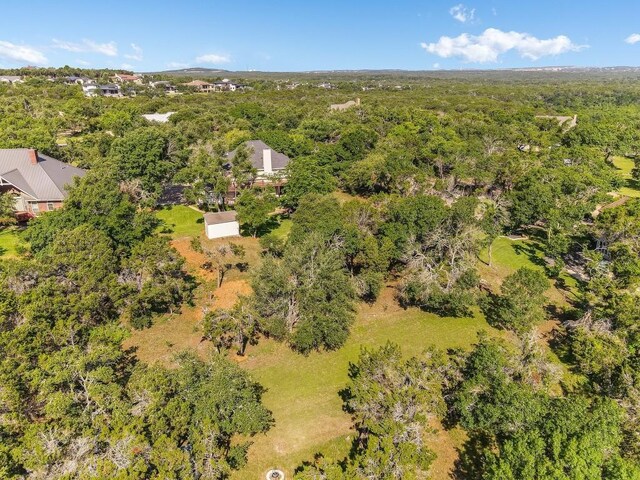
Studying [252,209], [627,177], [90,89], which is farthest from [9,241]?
[90,89]

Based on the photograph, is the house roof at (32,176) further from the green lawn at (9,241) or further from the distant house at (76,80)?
the distant house at (76,80)

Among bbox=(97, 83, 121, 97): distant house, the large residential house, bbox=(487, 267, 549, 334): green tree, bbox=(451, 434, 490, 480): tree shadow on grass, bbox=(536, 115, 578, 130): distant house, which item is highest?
bbox=(97, 83, 121, 97): distant house

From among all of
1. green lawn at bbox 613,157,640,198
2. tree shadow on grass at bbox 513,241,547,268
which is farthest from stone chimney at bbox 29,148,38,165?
green lawn at bbox 613,157,640,198

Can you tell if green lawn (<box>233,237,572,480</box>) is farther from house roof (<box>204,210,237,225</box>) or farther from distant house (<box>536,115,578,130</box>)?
distant house (<box>536,115,578,130</box>)

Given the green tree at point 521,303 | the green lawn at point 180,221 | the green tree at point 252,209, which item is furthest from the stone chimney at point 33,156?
the green tree at point 521,303

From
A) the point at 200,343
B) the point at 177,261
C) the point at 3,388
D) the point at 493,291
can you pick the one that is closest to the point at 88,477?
the point at 3,388
